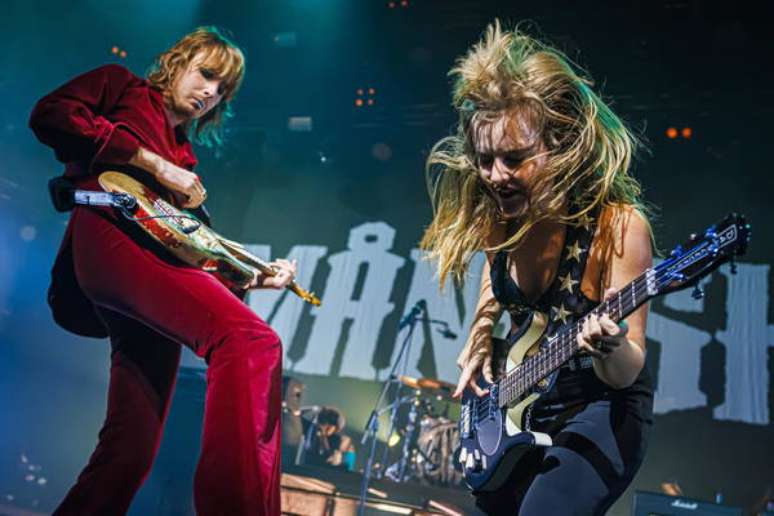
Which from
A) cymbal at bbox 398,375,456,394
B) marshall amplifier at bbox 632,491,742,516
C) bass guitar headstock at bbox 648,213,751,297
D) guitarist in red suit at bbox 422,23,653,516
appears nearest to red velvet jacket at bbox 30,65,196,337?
guitarist in red suit at bbox 422,23,653,516

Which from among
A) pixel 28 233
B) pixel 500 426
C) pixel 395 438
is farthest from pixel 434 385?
pixel 28 233

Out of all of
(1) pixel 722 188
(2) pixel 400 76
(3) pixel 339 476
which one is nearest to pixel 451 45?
(2) pixel 400 76

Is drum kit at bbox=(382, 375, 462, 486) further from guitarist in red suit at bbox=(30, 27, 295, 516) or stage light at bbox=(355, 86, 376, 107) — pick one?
guitarist in red suit at bbox=(30, 27, 295, 516)

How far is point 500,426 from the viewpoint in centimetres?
234

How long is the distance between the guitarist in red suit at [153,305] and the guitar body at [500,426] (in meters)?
0.74

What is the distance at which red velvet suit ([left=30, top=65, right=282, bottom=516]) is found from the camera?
1966 millimetres

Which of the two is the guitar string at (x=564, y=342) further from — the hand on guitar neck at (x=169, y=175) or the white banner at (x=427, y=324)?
the white banner at (x=427, y=324)

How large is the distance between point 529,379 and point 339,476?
15.3 feet

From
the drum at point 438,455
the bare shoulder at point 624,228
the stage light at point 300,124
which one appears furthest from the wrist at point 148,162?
the stage light at point 300,124

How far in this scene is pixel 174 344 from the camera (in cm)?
266

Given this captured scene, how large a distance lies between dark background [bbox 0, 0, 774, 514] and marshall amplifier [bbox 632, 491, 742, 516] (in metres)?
3.56

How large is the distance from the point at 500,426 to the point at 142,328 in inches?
54.9

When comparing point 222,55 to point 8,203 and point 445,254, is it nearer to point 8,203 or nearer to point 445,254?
point 445,254

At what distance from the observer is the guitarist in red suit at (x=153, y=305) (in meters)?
1.99
